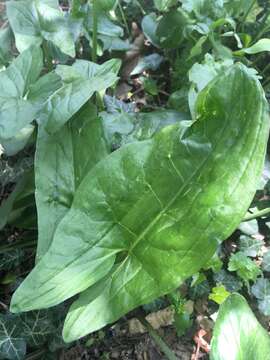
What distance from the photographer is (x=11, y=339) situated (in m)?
0.96

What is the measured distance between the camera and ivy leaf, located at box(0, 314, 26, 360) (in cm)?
94

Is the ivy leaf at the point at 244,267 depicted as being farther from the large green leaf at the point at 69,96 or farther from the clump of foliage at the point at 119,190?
the large green leaf at the point at 69,96

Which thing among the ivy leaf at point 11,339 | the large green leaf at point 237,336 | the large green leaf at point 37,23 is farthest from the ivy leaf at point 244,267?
the large green leaf at point 37,23

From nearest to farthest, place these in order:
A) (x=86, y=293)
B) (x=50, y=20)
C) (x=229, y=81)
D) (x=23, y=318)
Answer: (x=229, y=81)
(x=86, y=293)
(x=23, y=318)
(x=50, y=20)

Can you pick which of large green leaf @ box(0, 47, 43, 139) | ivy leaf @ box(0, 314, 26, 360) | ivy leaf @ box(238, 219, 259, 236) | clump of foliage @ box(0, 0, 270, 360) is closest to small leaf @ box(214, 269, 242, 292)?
clump of foliage @ box(0, 0, 270, 360)

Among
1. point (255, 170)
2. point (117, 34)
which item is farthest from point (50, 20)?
point (255, 170)

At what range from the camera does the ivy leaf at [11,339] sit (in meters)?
0.94

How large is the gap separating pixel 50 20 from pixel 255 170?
61cm

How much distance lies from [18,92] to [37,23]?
0.26 m

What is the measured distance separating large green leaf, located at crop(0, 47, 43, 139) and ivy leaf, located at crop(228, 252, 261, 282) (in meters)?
0.56

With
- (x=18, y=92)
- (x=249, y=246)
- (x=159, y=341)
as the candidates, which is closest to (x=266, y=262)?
(x=249, y=246)

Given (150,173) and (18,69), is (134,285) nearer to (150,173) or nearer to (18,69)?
(150,173)

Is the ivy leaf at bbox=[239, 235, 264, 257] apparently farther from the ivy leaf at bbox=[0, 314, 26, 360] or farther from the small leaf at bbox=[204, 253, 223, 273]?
the ivy leaf at bbox=[0, 314, 26, 360]

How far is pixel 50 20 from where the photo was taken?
1.11 m
